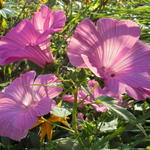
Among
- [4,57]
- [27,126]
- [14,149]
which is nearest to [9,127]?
[27,126]

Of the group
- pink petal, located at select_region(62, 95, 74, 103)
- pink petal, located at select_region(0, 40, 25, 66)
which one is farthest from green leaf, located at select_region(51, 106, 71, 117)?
pink petal, located at select_region(0, 40, 25, 66)

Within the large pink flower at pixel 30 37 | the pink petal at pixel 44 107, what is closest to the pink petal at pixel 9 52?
the large pink flower at pixel 30 37

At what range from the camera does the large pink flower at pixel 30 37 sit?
71cm

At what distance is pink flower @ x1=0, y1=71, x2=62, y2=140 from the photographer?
643 mm

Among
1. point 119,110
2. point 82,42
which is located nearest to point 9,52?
point 82,42

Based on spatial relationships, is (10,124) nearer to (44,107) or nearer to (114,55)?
(44,107)

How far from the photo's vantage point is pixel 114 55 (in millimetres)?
666

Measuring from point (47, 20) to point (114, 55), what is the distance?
0.17m

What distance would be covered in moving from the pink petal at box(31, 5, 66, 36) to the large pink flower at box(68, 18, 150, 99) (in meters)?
0.11

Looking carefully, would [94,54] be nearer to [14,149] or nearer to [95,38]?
[95,38]

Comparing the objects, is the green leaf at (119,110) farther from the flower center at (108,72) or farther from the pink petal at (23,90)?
the pink petal at (23,90)

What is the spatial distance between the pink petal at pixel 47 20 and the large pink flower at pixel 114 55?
11 centimetres

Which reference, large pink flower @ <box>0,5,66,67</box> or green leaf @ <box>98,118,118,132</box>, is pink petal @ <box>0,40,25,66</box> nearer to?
large pink flower @ <box>0,5,66,67</box>

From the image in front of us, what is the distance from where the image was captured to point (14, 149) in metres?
0.88
